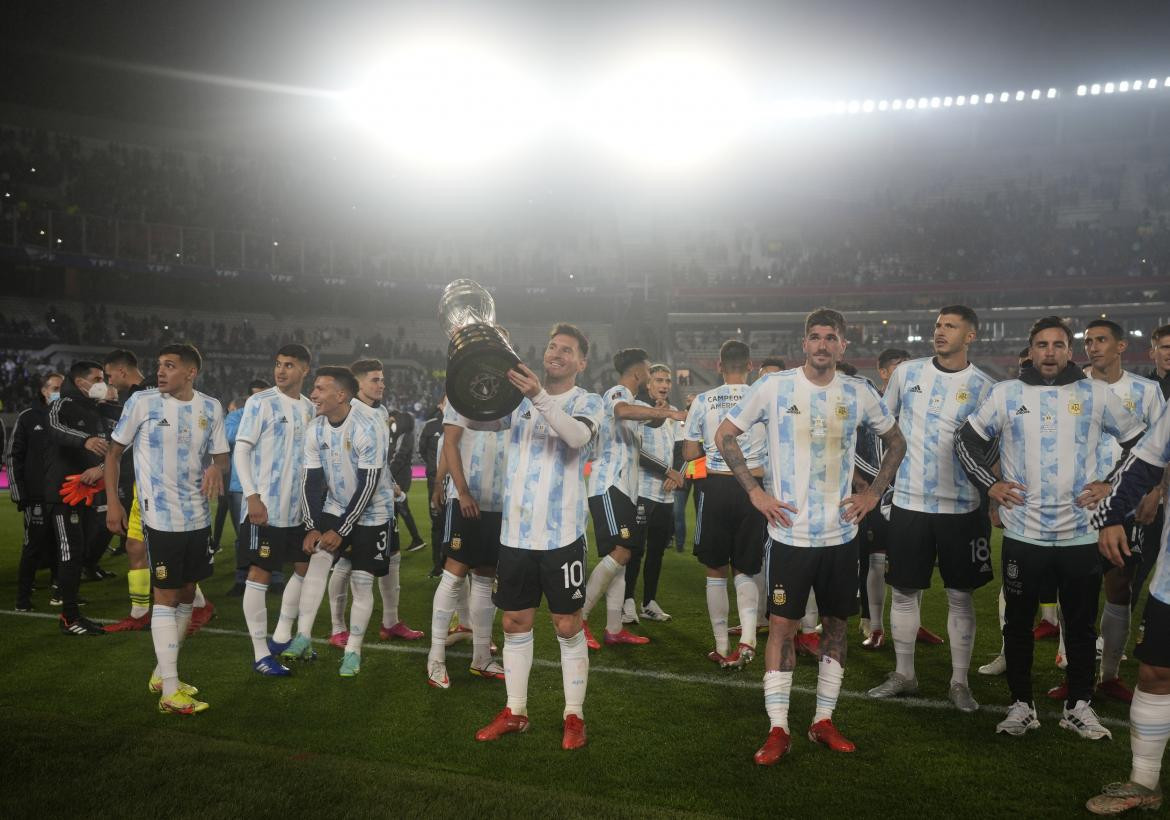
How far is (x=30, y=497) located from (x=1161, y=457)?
9179mm

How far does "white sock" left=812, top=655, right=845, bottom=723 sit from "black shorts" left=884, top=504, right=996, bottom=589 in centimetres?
95

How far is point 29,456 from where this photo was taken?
801 cm

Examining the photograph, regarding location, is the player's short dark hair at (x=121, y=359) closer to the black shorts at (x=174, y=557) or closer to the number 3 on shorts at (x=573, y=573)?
the black shorts at (x=174, y=557)

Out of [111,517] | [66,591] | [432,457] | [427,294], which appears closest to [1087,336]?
[111,517]

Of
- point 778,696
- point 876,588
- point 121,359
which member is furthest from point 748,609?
point 121,359

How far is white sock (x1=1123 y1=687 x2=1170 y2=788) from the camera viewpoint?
363 centimetres

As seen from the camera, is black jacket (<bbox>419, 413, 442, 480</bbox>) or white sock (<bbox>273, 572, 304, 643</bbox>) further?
black jacket (<bbox>419, 413, 442, 480</bbox>)

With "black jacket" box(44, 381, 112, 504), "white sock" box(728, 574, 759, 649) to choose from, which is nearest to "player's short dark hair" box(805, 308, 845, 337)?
"white sock" box(728, 574, 759, 649)

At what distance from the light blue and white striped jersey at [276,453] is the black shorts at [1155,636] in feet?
17.5

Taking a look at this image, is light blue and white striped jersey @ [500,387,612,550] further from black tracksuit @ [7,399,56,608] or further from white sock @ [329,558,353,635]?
black tracksuit @ [7,399,56,608]

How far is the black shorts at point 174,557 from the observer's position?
5.24 m

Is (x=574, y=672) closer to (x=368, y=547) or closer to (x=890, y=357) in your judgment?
(x=368, y=547)

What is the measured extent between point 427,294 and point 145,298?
11.8 m

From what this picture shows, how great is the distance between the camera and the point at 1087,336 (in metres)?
5.68
